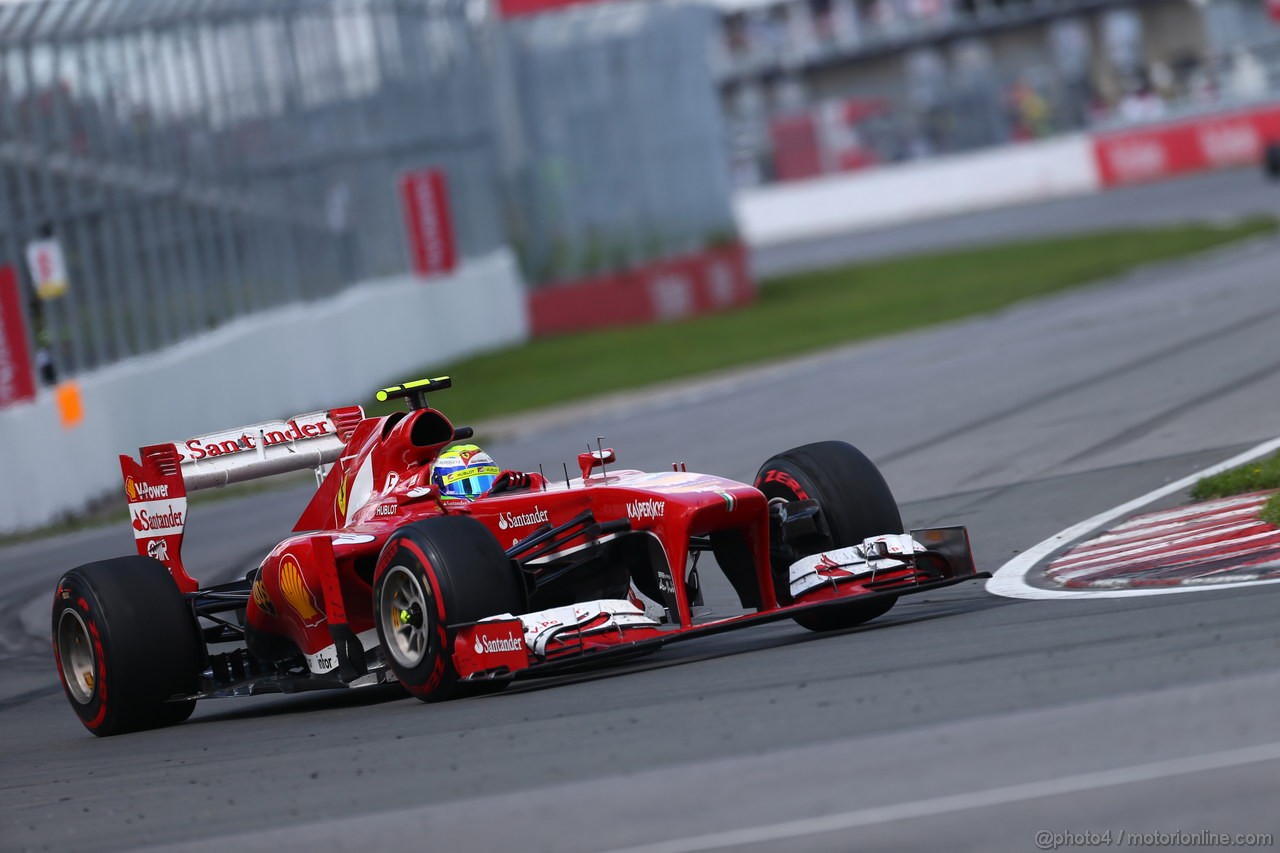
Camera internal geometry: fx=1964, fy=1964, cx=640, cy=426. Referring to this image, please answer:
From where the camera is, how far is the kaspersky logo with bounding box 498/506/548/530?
28.2ft

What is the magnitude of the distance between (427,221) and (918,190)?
24561 mm

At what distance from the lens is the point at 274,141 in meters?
28.6

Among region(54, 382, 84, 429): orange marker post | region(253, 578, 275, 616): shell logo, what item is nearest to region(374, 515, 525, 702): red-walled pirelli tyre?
region(253, 578, 275, 616): shell logo

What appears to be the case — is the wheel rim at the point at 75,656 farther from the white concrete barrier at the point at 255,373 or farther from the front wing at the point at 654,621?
the white concrete barrier at the point at 255,373

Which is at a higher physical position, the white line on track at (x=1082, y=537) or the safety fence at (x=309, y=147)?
the safety fence at (x=309, y=147)

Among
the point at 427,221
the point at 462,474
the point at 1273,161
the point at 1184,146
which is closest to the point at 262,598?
the point at 462,474

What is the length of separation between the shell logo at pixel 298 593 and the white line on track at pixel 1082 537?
308cm

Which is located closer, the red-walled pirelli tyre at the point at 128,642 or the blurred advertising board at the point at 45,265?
the red-walled pirelli tyre at the point at 128,642

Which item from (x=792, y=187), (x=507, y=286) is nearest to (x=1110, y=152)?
(x=792, y=187)

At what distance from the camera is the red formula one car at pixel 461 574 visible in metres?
7.93

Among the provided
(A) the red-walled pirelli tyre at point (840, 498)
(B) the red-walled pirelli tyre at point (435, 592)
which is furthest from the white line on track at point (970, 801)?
(A) the red-walled pirelli tyre at point (840, 498)

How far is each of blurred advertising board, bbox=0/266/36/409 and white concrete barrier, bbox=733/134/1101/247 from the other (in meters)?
34.4

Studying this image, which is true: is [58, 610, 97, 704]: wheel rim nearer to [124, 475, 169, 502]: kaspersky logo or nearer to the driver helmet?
[124, 475, 169, 502]: kaspersky logo

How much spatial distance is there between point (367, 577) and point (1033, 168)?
146 ft
